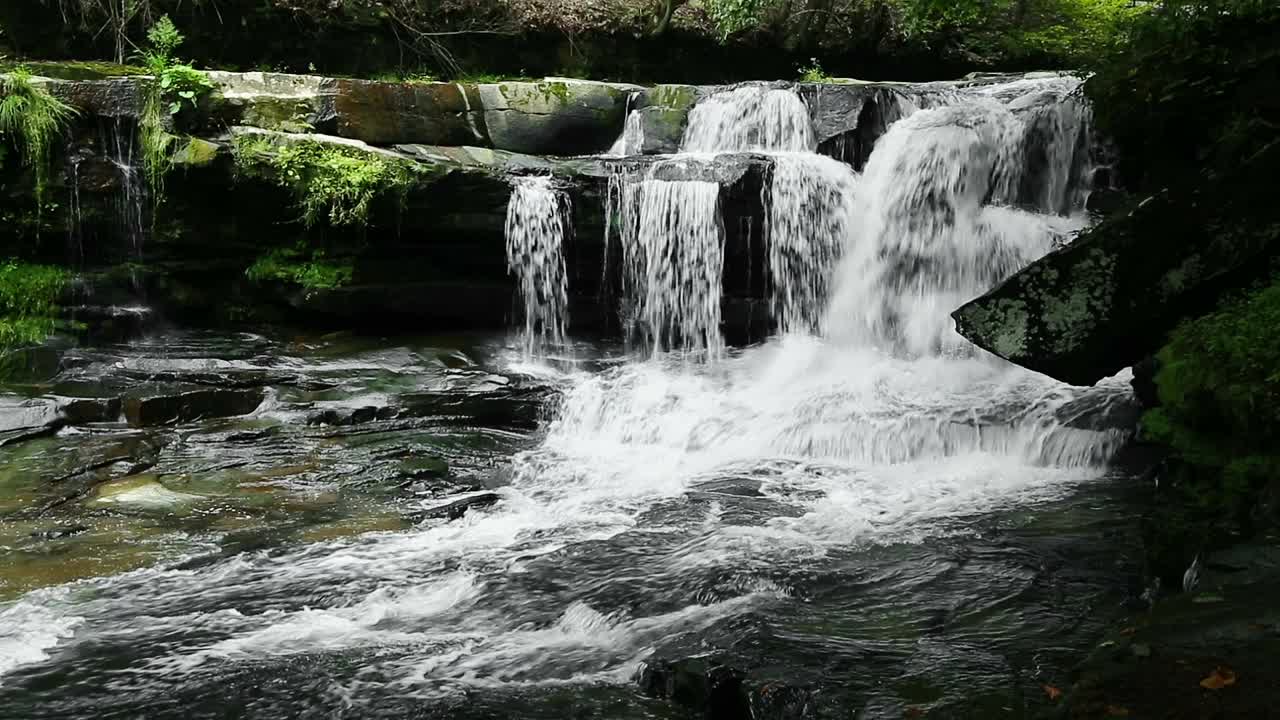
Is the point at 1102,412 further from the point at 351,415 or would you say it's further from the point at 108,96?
the point at 108,96

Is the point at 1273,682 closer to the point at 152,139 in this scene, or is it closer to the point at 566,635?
the point at 566,635

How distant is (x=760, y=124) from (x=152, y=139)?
7.04 meters

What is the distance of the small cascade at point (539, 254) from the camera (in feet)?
34.9

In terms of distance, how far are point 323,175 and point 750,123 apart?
213 inches

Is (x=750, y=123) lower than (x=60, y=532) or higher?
higher

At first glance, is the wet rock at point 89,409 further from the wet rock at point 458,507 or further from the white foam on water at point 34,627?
the wet rock at point 458,507

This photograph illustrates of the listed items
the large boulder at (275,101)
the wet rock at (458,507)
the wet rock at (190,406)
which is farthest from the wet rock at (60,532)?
the large boulder at (275,101)

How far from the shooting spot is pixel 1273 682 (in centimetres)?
307

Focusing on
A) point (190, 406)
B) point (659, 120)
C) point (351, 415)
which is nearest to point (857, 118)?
point (659, 120)

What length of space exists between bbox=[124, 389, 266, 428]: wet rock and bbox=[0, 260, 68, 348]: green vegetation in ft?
5.86

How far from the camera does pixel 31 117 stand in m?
9.70

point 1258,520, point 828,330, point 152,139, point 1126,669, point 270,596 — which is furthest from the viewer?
point 828,330

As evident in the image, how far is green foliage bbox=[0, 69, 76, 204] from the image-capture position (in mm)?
9641

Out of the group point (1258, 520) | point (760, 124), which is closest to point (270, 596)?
→ point (1258, 520)
